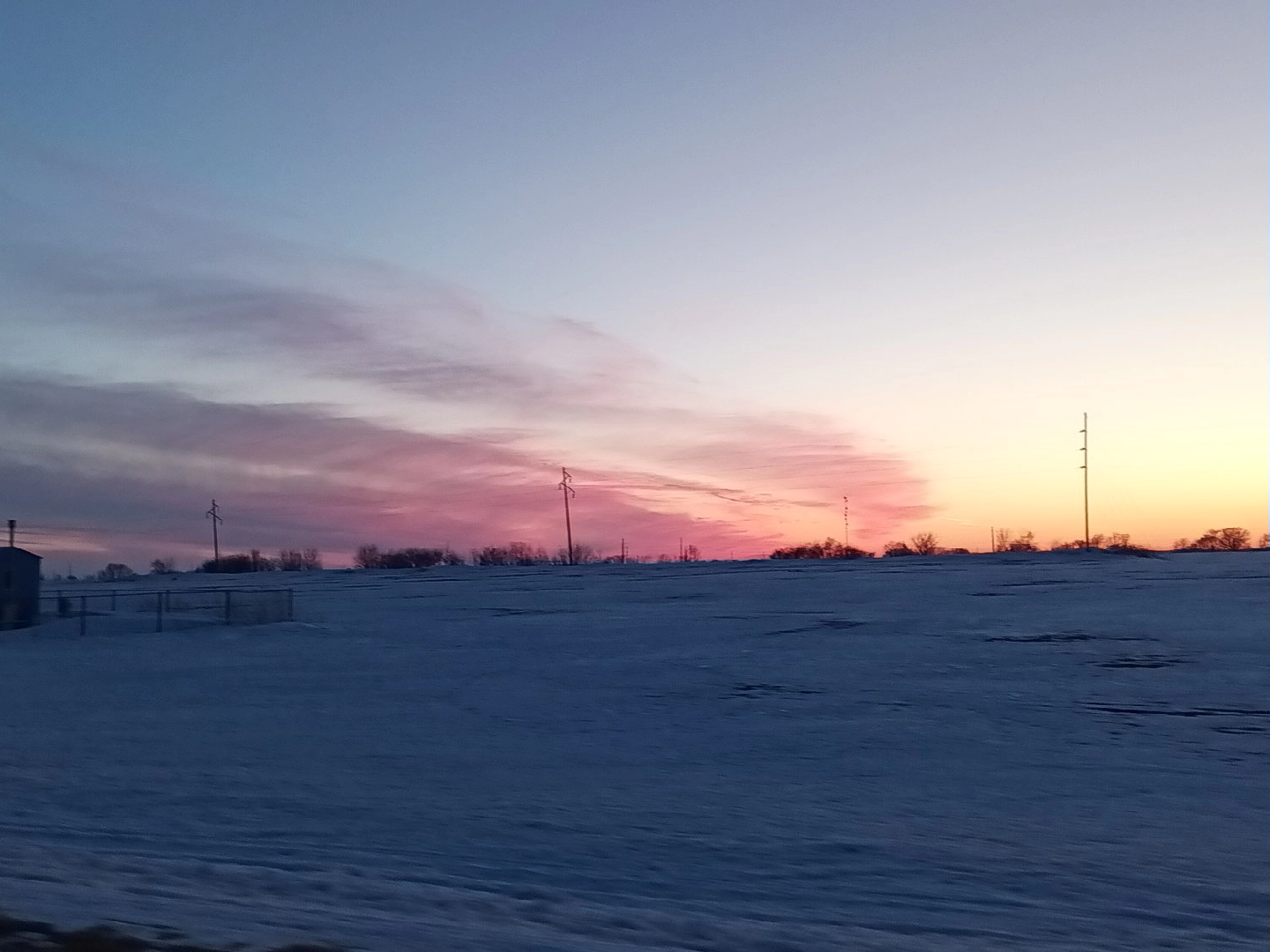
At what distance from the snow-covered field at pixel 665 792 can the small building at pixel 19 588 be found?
1029 centimetres

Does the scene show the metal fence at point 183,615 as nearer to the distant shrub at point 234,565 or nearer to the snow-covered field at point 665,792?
the snow-covered field at point 665,792

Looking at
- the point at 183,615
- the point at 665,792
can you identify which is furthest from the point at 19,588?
the point at 665,792

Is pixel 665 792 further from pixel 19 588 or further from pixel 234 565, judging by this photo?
pixel 234 565

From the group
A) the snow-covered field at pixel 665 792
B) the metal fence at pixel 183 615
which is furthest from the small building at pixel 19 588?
the snow-covered field at pixel 665 792

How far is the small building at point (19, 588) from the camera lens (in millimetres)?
39656

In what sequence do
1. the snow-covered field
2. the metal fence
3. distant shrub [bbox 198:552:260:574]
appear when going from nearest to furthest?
the snow-covered field
the metal fence
distant shrub [bbox 198:552:260:574]

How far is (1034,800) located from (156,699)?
16.9 metres

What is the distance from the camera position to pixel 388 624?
4100cm

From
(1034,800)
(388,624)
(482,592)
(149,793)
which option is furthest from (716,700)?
(482,592)

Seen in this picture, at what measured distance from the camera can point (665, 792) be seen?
13.1 meters

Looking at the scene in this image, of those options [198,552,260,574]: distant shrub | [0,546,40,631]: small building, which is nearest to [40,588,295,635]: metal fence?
[0,546,40,631]: small building

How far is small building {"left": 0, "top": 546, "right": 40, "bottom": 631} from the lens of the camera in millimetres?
39656

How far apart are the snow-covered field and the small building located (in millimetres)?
10291

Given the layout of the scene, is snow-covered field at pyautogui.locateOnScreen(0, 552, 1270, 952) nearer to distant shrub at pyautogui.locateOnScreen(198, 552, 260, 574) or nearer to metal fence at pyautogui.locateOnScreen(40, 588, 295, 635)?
metal fence at pyautogui.locateOnScreen(40, 588, 295, 635)
